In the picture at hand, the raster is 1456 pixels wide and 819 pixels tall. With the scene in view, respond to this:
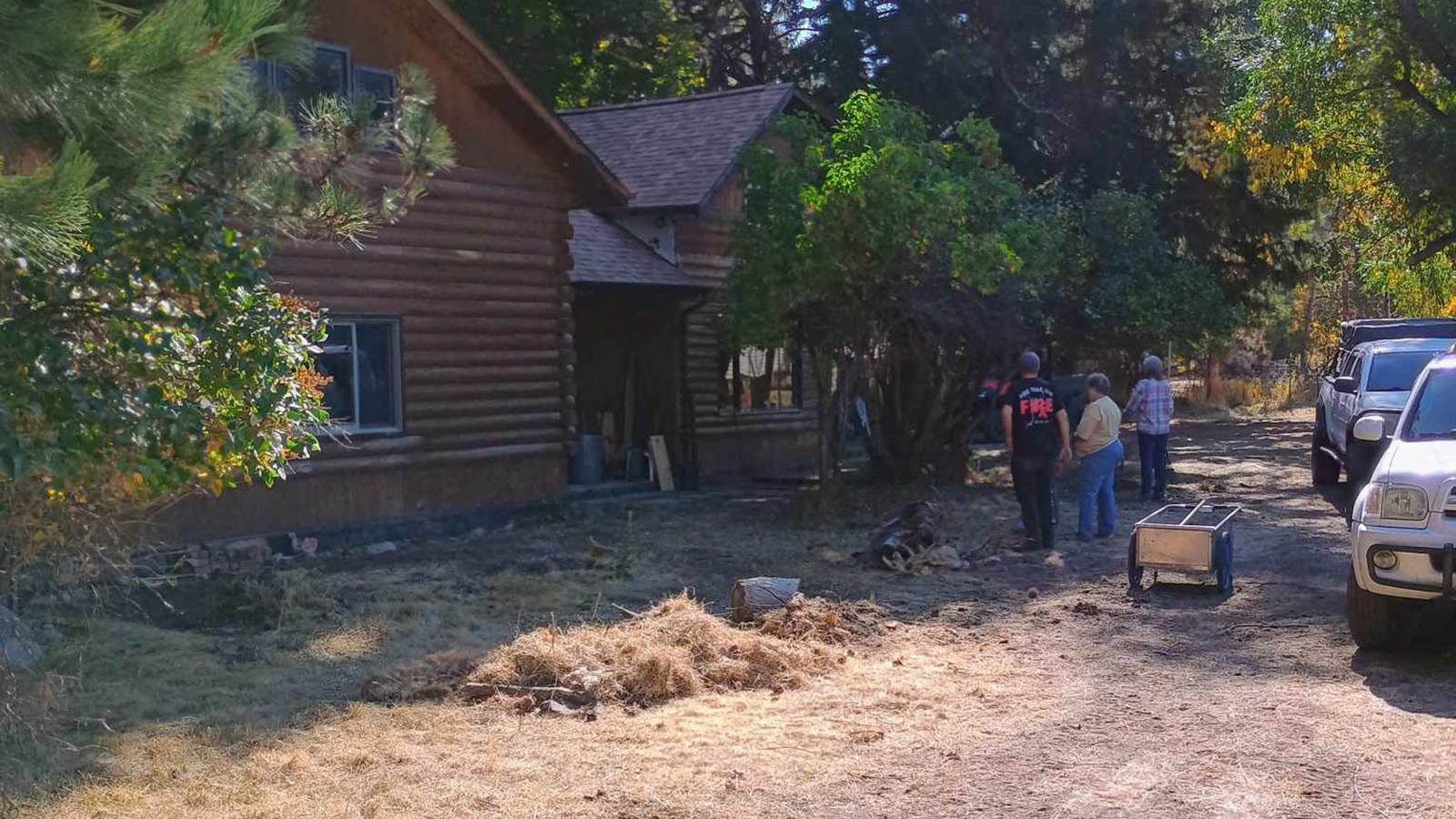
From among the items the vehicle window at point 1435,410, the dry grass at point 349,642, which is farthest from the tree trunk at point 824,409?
the vehicle window at point 1435,410

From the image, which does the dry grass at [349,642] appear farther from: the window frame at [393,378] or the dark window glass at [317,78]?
the window frame at [393,378]

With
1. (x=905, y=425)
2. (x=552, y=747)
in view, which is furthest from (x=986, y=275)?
(x=552, y=747)

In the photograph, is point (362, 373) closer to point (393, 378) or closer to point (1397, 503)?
point (393, 378)

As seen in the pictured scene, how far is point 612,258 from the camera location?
19391mm

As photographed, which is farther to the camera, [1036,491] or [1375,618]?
[1036,491]

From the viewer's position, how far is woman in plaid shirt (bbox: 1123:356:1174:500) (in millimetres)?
16141

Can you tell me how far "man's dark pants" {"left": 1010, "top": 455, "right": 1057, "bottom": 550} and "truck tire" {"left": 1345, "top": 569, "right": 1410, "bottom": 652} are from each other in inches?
179

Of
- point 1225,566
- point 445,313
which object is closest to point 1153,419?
point 1225,566

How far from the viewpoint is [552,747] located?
6.94m

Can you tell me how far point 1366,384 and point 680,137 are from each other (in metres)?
11.1

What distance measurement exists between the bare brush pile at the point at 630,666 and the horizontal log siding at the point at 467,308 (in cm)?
606

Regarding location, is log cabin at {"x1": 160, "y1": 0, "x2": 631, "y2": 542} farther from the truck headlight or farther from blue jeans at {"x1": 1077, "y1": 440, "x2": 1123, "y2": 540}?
the truck headlight

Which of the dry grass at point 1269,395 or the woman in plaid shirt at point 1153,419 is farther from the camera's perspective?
the dry grass at point 1269,395

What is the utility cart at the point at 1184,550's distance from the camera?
10469 millimetres
